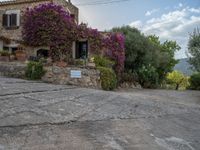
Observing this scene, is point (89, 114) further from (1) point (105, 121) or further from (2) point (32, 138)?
(2) point (32, 138)

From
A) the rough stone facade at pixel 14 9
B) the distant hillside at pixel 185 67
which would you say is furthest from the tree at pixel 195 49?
the rough stone facade at pixel 14 9

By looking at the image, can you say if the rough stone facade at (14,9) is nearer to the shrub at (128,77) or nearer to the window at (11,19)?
the window at (11,19)

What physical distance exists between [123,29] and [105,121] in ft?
61.2

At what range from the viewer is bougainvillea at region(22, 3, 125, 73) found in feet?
62.1

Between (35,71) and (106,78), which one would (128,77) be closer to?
(106,78)

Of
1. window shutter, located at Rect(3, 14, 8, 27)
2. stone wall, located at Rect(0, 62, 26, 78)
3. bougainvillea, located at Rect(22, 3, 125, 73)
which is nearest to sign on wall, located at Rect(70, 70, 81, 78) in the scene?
stone wall, located at Rect(0, 62, 26, 78)

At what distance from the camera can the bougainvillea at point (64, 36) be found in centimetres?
1892

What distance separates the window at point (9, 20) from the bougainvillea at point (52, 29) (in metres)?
3.59

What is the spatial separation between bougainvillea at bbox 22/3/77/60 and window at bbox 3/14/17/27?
3.59 metres

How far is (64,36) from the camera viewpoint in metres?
19.0

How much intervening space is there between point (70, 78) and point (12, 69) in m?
3.96

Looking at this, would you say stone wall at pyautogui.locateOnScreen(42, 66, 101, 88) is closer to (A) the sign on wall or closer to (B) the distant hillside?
(A) the sign on wall

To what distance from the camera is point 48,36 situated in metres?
19.3

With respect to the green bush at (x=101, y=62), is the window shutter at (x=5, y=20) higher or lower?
higher
